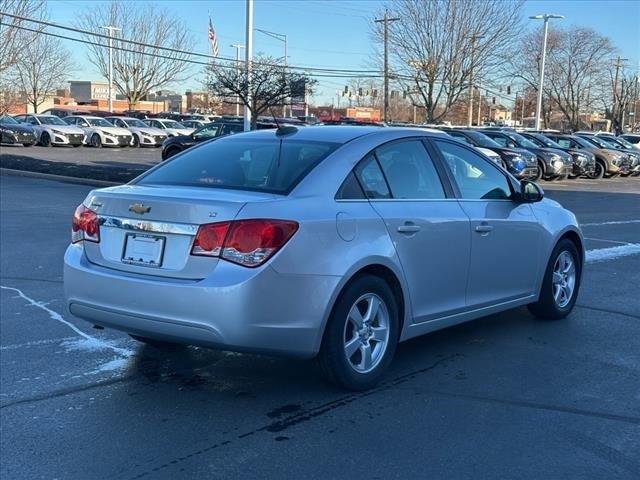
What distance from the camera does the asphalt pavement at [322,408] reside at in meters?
3.74

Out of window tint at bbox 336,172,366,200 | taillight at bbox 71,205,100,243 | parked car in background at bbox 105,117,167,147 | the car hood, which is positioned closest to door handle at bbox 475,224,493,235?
window tint at bbox 336,172,366,200

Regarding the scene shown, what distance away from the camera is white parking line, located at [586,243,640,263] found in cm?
985

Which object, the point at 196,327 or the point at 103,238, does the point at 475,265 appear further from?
the point at 103,238

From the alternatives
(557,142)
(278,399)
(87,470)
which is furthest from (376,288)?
(557,142)

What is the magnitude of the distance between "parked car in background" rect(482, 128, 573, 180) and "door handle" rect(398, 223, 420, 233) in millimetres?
21316

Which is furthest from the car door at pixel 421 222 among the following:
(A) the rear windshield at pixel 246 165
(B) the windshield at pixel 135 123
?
(B) the windshield at pixel 135 123

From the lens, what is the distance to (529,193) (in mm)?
6082

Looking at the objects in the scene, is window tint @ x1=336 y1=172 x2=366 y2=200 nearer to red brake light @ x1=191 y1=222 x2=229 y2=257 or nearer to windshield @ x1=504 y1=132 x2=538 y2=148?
red brake light @ x1=191 y1=222 x2=229 y2=257

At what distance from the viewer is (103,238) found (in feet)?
15.0

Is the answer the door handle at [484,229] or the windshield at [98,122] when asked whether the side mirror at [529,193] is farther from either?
the windshield at [98,122]

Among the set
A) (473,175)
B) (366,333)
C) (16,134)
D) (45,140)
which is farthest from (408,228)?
(45,140)

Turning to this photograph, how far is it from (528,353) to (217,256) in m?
2.72

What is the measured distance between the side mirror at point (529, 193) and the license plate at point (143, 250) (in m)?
3.10

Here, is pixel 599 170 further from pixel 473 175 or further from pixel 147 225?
pixel 147 225
